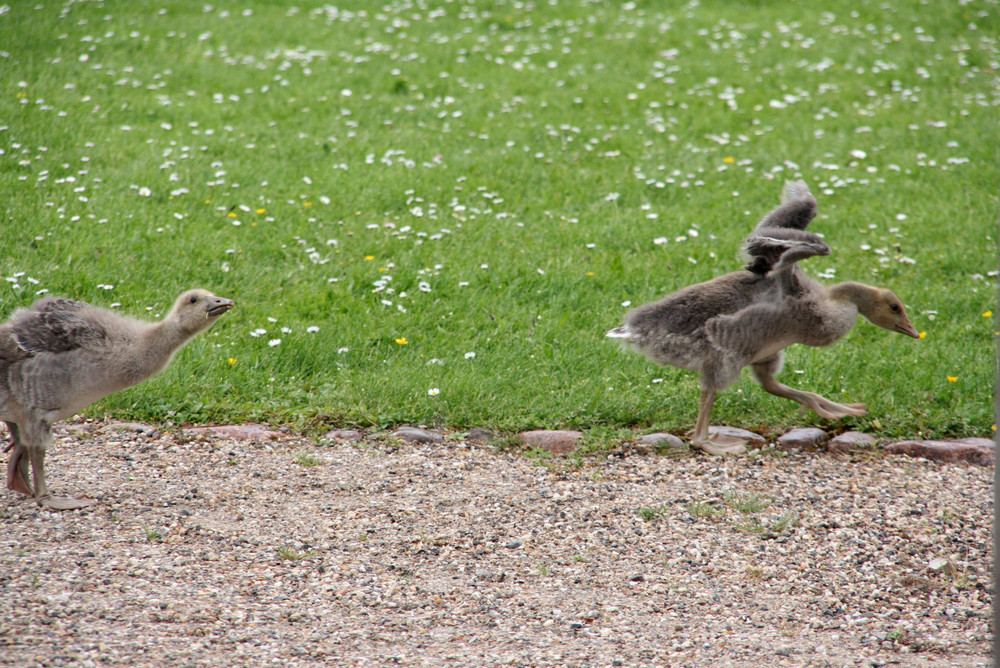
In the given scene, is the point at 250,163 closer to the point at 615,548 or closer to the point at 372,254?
the point at 372,254

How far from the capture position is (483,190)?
9727mm

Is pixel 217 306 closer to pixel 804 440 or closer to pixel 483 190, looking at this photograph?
pixel 804 440

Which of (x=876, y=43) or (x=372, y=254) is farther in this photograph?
(x=876, y=43)

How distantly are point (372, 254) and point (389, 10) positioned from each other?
8436 mm

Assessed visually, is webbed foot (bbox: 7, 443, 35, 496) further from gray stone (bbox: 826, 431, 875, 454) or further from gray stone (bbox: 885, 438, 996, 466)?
gray stone (bbox: 885, 438, 996, 466)

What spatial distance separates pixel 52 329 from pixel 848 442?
4.86 metres

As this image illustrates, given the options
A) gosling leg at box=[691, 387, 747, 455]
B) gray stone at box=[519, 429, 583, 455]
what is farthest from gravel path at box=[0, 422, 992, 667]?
gray stone at box=[519, 429, 583, 455]

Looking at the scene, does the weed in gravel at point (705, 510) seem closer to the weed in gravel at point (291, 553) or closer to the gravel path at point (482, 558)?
the gravel path at point (482, 558)

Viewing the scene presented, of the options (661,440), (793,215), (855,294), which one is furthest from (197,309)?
(855,294)

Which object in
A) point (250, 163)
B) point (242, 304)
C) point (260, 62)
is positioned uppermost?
point (260, 62)

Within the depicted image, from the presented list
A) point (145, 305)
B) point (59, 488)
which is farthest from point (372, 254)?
point (59, 488)

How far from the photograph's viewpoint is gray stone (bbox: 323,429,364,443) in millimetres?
6195

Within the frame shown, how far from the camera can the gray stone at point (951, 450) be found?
6.11m

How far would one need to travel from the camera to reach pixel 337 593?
14.5ft
